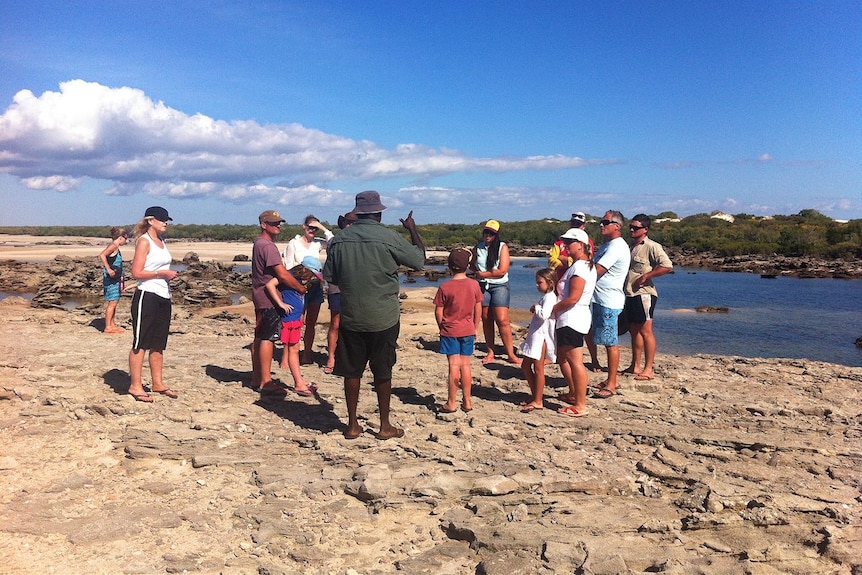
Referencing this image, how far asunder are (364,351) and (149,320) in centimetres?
233

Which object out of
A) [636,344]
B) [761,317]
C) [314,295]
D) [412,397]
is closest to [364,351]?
[412,397]

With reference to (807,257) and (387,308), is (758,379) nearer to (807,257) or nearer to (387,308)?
(387,308)

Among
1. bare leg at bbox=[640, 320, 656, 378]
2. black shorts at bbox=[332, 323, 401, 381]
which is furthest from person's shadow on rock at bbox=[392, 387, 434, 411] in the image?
bare leg at bbox=[640, 320, 656, 378]

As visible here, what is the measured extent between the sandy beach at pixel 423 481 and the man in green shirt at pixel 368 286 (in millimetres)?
710

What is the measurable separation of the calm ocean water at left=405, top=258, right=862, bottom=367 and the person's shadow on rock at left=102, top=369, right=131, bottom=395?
9.85m

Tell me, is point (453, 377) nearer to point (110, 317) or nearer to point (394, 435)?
point (394, 435)

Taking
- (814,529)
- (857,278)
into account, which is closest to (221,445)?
(814,529)

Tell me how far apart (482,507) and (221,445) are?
2.38 meters

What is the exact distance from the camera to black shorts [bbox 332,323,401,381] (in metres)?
4.92

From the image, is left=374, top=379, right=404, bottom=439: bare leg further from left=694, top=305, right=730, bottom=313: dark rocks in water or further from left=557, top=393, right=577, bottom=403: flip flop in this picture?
left=694, top=305, right=730, bottom=313: dark rocks in water

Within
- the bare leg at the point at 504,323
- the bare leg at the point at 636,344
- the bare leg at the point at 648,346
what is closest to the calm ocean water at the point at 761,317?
the bare leg at the point at 636,344

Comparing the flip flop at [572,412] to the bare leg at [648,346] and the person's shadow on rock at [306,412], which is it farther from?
the person's shadow on rock at [306,412]

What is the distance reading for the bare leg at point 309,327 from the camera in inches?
297

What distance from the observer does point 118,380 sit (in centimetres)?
671
